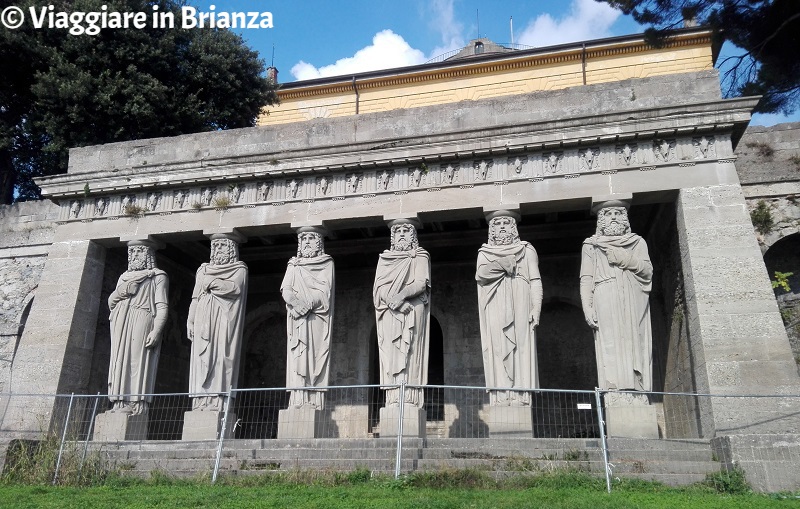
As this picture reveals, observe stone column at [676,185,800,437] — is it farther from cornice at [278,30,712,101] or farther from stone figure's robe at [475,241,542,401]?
cornice at [278,30,712,101]

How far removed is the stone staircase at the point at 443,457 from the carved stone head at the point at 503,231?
359 cm

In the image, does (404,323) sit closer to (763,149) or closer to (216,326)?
(216,326)

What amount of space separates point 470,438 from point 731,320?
434 cm

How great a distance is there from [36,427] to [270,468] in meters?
5.79

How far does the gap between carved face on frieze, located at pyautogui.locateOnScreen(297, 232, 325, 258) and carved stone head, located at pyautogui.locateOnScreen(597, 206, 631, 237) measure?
4.97 metres

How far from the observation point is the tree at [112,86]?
19234mm

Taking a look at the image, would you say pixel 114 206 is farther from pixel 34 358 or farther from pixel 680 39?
pixel 680 39

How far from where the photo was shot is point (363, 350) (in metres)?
16.3

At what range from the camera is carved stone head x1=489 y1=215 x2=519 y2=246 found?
12586 mm

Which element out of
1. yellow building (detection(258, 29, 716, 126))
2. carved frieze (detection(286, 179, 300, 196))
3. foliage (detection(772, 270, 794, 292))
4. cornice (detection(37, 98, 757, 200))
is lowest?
foliage (detection(772, 270, 794, 292))

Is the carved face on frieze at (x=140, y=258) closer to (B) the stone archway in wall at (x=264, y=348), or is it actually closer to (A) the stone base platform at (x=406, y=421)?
(B) the stone archway in wall at (x=264, y=348)

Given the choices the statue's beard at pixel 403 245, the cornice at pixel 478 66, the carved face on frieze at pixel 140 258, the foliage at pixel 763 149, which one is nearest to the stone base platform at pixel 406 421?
the statue's beard at pixel 403 245

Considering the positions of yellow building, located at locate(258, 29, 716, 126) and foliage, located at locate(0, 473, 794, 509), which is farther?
yellow building, located at locate(258, 29, 716, 126)

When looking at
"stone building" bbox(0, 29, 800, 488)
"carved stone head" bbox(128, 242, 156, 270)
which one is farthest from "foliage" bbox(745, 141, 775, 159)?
"carved stone head" bbox(128, 242, 156, 270)
